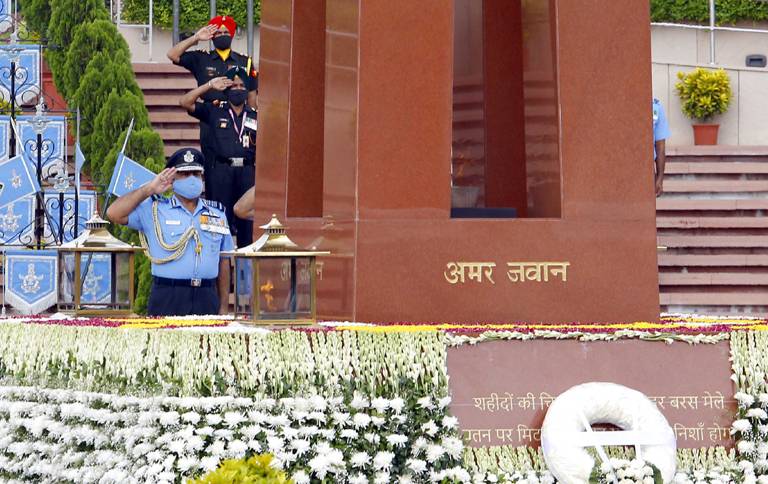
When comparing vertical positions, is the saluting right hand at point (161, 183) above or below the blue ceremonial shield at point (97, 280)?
above

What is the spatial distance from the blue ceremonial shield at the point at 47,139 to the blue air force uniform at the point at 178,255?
386 cm

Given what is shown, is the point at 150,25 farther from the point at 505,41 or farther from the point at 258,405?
the point at 258,405

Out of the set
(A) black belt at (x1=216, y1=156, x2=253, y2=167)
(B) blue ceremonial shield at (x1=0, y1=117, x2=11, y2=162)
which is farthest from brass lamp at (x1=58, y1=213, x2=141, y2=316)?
(B) blue ceremonial shield at (x1=0, y1=117, x2=11, y2=162)

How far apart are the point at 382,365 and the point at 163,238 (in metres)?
3.71

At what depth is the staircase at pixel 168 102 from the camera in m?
16.1

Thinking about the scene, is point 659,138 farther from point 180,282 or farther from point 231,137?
point 180,282

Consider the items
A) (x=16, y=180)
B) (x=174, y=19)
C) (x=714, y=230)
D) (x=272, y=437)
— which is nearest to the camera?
(x=272, y=437)

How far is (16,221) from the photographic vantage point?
13133mm

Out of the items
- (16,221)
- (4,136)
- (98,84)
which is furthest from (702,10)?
(16,221)

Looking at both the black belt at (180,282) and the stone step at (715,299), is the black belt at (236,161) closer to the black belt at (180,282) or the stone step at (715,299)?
the black belt at (180,282)

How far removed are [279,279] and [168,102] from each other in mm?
10560

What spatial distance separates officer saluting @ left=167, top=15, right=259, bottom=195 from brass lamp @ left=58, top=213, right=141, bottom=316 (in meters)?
4.22

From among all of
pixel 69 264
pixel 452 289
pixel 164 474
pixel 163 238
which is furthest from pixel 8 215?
pixel 164 474

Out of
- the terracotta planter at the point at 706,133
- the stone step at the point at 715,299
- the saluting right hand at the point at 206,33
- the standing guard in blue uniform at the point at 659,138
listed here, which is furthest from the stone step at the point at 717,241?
the saluting right hand at the point at 206,33
